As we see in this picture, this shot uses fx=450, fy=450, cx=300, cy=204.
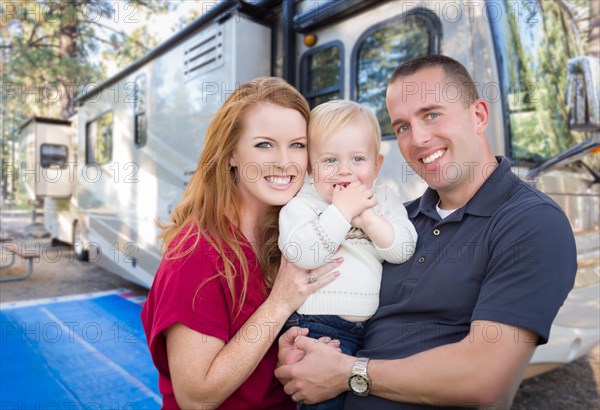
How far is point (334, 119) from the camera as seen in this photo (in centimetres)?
175

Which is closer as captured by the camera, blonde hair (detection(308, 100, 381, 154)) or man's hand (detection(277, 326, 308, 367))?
man's hand (detection(277, 326, 308, 367))

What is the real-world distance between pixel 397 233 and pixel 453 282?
274 millimetres

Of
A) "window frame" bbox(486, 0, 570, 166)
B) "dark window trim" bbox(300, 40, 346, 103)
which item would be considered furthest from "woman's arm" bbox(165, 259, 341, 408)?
"dark window trim" bbox(300, 40, 346, 103)

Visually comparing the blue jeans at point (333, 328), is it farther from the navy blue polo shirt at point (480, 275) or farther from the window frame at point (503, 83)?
the window frame at point (503, 83)

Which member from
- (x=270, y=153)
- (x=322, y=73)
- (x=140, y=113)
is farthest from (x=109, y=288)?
(x=270, y=153)

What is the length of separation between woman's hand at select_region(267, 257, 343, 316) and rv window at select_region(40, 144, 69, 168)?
9.43 metres

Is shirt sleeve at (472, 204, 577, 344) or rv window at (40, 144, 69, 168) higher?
rv window at (40, 144, 69, 168)

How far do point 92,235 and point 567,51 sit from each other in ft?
23.6

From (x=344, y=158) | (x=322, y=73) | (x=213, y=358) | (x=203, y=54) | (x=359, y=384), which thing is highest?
(x=203, y=54)

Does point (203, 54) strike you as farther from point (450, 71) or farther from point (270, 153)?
point (450, 71)

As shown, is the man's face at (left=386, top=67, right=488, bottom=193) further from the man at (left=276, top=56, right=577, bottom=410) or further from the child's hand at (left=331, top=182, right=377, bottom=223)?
the child's hand at (left=331, top=182, right=377, bottom=223)

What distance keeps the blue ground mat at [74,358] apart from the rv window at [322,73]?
8.43 feet

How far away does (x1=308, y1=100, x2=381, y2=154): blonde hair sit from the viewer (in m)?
1.75

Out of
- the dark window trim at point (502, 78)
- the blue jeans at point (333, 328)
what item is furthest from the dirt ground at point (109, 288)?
the blue jeans at point (333, 328)
